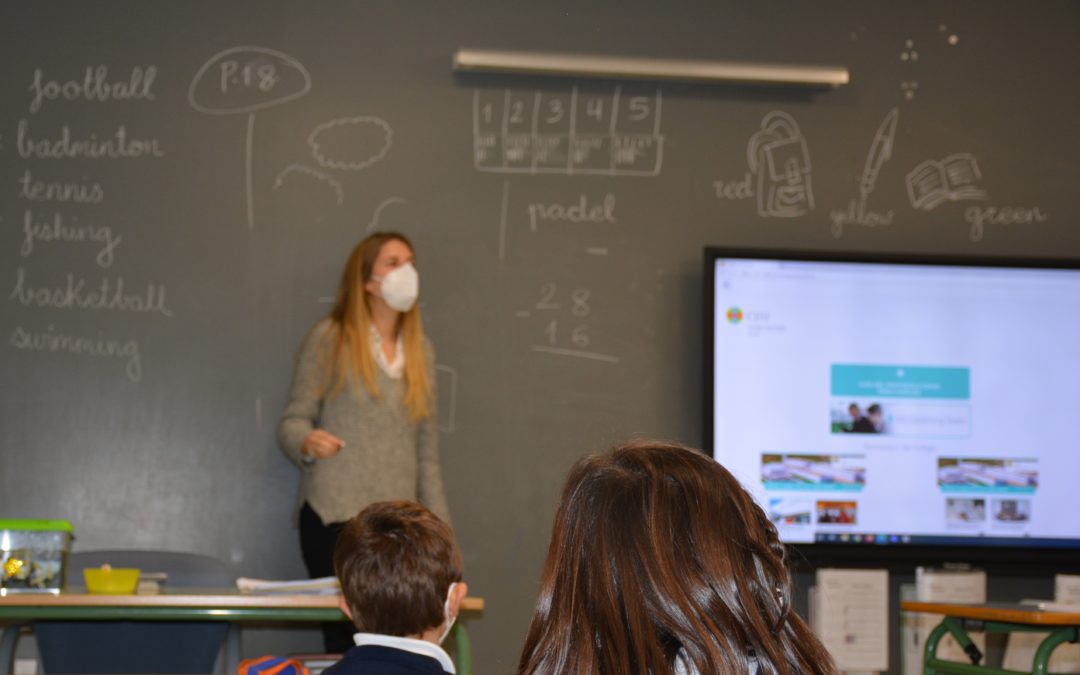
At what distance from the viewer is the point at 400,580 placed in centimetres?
219

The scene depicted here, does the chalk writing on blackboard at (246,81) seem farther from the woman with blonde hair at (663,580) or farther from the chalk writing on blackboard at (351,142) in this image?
the woman with blonde hair at (663,580)

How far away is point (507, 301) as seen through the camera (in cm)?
468

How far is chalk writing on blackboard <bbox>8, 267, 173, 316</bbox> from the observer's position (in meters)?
4.49

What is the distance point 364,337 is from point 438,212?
2.20ft

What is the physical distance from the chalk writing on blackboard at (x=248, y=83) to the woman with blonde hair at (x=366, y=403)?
69 cm

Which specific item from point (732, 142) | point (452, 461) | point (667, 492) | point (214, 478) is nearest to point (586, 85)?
point (732, 142)

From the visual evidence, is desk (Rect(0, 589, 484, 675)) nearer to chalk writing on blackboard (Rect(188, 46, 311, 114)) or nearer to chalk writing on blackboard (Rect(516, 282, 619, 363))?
chalk writing on blackboard (Rect(516, 282, 619, 363))

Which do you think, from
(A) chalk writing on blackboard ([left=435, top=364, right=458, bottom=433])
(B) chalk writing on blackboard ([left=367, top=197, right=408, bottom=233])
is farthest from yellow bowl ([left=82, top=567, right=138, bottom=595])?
(B) chalk writing on blackboard ([left=367, top=197, right=408, bottom=233])

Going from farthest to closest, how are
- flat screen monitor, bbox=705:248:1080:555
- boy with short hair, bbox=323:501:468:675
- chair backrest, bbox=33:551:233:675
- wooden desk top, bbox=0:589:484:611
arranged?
flat screen monitor, bbox=705:248:1080:555, chair backrest, bbox=33:551:233:675, wooden desk top, bbox=0:589:484:611, boy with short hair, bbox=323:501:468:675

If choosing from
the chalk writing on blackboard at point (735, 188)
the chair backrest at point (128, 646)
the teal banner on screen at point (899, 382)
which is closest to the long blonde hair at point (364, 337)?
the chair backrest at point (128, 646)

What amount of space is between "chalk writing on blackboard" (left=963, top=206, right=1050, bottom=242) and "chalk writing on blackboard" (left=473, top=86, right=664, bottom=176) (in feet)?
4.07

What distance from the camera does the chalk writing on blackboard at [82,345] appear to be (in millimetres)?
4473

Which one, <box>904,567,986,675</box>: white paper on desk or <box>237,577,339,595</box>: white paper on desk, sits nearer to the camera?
<box>237,577,339,595</box>: white paper on desk

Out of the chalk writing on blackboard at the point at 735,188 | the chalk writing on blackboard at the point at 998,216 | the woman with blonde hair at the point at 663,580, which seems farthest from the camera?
the chalk writing on blackboard at the point at 998,216
